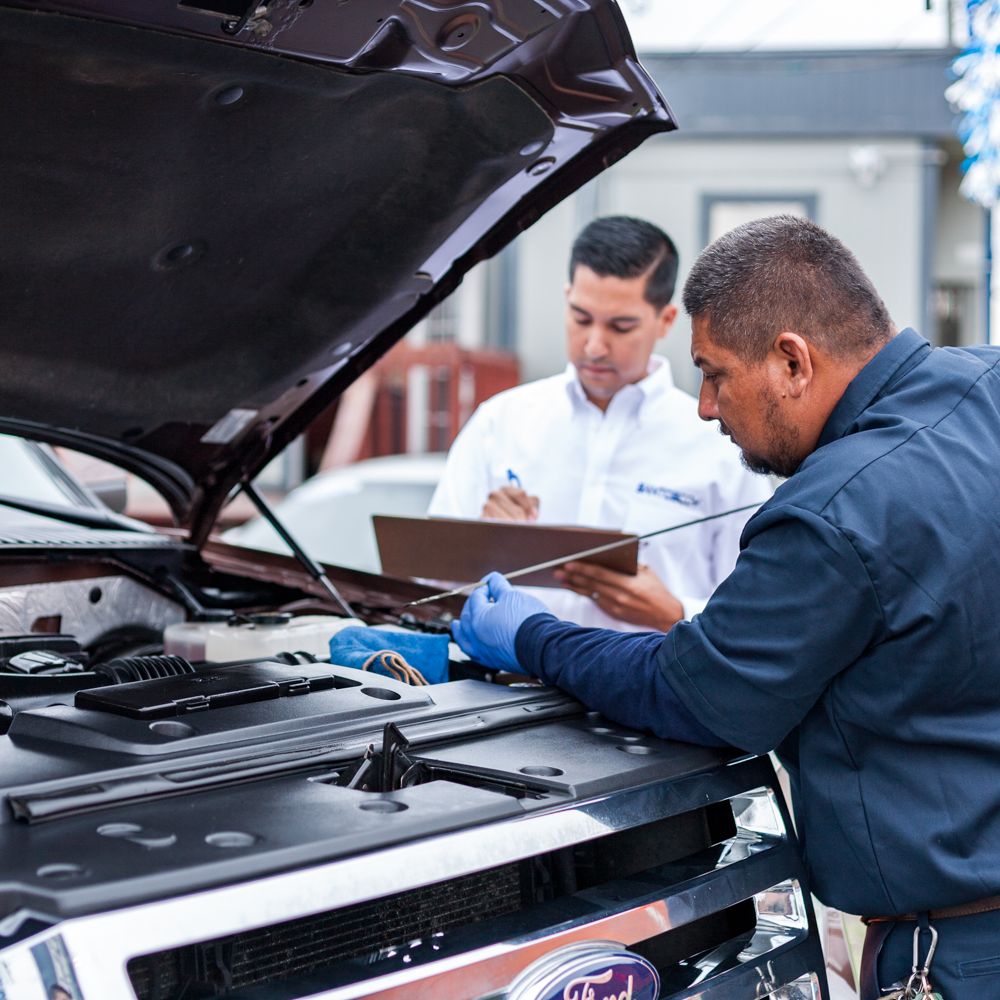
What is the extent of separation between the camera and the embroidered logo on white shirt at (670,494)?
3068mm

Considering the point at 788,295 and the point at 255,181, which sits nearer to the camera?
the point at 788,295

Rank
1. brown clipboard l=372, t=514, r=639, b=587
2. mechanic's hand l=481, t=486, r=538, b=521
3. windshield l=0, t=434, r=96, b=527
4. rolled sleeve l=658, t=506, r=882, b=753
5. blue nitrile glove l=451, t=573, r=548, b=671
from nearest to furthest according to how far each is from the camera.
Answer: rolled sleeve l=658, t=506, r=882, b=753 < blue nitrile glove l=451, t=573, r=548, b=671 < brown clipboard l=372, t=514, r=639, b=587 < windshield l=0, t=434, r=96, b=527 < mechanic's hand l=481, t=486, r=538, b=521

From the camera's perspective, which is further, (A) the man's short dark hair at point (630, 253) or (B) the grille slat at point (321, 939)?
(A) the man's short dark hair at point (630, 253)

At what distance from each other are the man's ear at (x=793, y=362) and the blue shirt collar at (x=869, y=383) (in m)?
0.06

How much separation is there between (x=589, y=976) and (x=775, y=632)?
0.48 metres

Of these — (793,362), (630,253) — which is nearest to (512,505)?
(630,253)

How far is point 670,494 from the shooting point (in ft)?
10.1

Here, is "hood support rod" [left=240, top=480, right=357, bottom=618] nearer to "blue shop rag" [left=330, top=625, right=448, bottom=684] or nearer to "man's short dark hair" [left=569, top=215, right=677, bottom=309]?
"blue shop rag" [left=330, top=625, right=448, bottom=684]

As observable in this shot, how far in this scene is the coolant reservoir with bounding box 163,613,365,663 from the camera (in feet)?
7.41

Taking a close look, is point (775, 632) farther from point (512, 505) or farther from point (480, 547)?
point (512, 505)

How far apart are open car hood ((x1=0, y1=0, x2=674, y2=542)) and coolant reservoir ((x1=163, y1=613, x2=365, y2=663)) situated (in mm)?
455

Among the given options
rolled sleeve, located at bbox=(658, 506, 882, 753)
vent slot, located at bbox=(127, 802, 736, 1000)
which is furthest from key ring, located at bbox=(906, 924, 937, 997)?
rolled sleeve, located at bbox=(658, 506, 882, 753)

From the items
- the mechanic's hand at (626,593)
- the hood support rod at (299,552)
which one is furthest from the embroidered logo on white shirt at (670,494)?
the hood support rod at (299,552)

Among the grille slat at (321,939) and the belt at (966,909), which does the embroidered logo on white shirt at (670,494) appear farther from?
the grille slat at (321,939)
